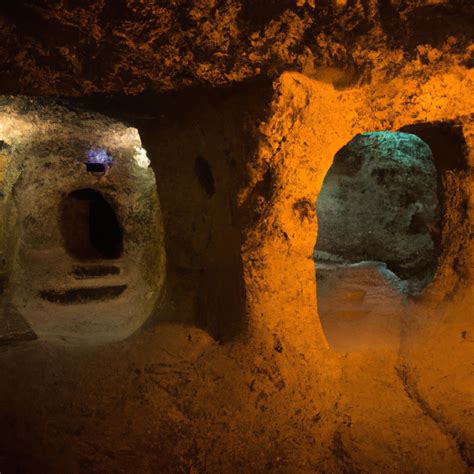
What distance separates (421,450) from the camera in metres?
2.59

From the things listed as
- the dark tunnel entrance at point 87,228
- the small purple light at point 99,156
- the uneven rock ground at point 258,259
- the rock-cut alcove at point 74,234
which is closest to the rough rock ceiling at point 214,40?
the uneven rock ground at point 258,259

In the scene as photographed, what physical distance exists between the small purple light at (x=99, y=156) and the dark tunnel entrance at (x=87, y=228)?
2.40ft

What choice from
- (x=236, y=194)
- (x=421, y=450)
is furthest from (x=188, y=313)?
(x=421, y=450)

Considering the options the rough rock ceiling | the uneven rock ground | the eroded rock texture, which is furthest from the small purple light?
the eroded rock texture

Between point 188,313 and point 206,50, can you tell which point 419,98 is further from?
point 188,313

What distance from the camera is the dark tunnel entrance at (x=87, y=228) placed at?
18.7 ft

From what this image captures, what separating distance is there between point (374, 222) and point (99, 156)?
4626mm

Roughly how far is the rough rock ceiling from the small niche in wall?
2.94m

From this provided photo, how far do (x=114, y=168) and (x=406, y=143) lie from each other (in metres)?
4.41

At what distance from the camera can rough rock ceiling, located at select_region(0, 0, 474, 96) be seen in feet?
6.45

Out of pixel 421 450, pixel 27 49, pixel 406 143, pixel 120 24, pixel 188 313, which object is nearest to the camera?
pixel 120 24

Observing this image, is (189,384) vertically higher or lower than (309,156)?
lower

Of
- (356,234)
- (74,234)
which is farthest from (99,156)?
(356,234)

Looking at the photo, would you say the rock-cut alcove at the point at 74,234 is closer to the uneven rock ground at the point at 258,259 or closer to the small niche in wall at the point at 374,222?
the uneven rock ground at the point at 258,259
